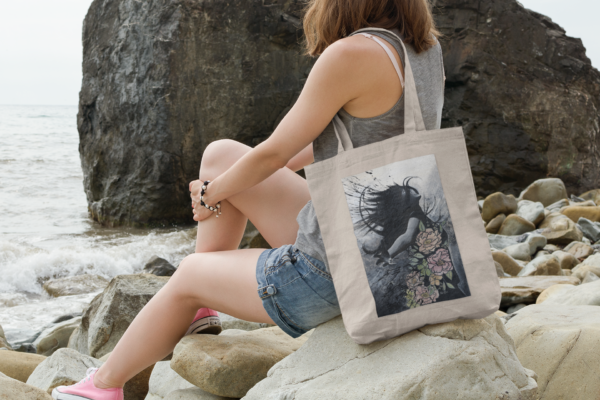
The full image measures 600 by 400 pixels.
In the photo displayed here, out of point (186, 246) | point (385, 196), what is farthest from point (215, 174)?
point (186, 246)

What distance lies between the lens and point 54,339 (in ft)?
11.6

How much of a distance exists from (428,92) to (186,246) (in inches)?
204

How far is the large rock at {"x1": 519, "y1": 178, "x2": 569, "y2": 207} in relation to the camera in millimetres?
6531

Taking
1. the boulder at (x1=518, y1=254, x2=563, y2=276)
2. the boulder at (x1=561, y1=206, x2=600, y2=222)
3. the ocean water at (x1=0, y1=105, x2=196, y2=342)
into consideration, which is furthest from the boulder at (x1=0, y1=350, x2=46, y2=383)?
the boulder at (x1=561, y1=206, x2=600, y2=222)

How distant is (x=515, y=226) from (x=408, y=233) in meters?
4.57

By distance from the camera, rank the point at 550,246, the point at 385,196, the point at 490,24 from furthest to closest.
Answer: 1. the point at 490,24
2. the point at 550,246
3. the point at 385,196

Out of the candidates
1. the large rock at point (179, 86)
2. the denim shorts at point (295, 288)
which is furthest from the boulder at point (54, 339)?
the large rock at point (179, 86)

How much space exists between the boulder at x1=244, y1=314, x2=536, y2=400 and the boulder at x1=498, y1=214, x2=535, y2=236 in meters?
4.23

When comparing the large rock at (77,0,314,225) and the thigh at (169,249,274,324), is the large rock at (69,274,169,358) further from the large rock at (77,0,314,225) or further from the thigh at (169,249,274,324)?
the large rock at (77,0,314,225)

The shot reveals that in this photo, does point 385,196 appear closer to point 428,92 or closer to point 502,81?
point 428,92

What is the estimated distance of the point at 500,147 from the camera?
7.14 m

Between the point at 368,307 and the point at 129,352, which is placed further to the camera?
the point at 129,352

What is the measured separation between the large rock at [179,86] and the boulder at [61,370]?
4873 millimetres

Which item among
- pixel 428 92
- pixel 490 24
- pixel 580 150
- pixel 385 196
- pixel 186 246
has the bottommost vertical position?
pixel 186 246
